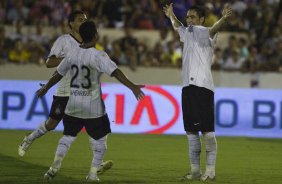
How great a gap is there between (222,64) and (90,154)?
27.5ft

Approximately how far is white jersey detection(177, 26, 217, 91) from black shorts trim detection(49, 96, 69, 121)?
7.17 ft

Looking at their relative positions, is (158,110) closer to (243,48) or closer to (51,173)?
(243,48)

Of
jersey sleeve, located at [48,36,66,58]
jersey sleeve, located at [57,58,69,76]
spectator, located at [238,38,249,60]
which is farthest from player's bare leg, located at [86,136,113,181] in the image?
spectator, located at [238,38,249,60]

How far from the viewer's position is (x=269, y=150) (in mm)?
16609

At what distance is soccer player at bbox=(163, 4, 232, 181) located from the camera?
10859 mm

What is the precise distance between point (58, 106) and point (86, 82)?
217 cm

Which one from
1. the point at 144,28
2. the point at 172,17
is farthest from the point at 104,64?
the point at 144,28

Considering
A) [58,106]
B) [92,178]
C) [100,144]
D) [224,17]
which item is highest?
[224,17]

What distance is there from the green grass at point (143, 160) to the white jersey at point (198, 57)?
137 cm

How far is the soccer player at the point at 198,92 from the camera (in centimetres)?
1086

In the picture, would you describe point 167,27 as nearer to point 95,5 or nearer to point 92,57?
point 95,5

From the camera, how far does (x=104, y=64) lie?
33.4 feet

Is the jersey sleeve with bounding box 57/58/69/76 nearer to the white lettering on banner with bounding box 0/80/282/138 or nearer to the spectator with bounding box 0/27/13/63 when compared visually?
the white lettering on banner with bounding box 0/80/282/138

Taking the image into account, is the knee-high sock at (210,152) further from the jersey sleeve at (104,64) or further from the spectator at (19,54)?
the spectator at (19,54)
